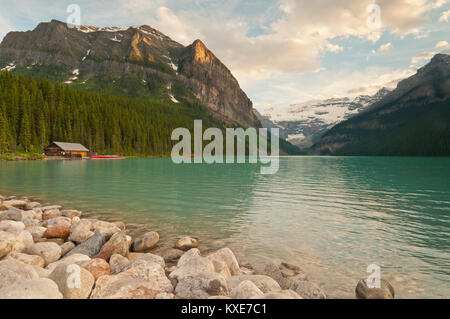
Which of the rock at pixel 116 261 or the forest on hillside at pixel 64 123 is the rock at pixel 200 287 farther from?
the forest on hillside at pixel 64 123

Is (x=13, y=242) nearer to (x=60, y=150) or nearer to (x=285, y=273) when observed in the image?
(x=285, y=273)

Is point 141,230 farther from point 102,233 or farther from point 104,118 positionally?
point 104,118

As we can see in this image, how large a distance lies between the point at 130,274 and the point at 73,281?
153 cm

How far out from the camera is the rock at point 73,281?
6.69 metres

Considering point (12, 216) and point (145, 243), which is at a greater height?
point (12, 216)

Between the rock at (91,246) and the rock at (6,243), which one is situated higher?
the rock at (6,243)

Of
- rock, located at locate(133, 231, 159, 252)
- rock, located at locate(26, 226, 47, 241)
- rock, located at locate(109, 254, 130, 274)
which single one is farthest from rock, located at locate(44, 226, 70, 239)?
rock, located at locate(109, 254, 130, 274)

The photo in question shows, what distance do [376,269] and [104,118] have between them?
6120 inches

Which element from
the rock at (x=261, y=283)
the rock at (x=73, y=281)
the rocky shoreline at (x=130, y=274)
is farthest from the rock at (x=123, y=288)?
the rock at (x=261, y=283)

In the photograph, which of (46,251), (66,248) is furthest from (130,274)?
(66,248)

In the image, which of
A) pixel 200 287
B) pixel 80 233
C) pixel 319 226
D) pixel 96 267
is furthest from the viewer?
pixel 319 226

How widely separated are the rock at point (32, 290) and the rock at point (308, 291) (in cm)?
653

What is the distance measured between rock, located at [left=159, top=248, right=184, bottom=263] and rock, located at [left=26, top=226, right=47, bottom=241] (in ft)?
21.3

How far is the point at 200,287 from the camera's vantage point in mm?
7102
